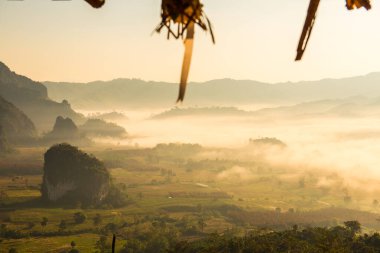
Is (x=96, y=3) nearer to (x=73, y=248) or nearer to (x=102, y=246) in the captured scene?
(x=102, y=246)

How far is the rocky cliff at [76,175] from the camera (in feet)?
606

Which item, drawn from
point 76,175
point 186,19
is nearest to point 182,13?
point 186,19

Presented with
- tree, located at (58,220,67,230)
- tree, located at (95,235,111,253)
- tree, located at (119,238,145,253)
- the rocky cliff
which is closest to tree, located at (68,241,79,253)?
tree, located at (95,235,111,253)

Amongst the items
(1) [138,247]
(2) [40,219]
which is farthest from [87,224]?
(1) [138,247]

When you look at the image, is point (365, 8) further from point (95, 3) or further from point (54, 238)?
point (54, 238)

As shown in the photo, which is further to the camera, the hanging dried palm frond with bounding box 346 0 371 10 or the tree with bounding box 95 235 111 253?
the tree with bounding box 95 235 111 253

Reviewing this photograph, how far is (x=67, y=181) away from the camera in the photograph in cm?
18550

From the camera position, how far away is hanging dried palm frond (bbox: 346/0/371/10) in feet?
6.15

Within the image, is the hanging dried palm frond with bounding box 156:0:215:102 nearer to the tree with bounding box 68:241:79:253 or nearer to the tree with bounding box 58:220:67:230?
the tree with bounding box 68:241:79:253

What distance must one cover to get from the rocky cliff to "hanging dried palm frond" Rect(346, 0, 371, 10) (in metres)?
190

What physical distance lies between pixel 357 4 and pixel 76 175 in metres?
196

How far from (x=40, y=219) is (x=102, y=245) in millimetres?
49139

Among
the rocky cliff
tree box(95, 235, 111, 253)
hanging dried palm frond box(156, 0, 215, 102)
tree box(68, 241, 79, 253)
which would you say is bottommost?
tree box(68, 241, 79, 253)

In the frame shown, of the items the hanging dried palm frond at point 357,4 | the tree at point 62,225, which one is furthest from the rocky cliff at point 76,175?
the hanging dried palm frond at point 357,4
